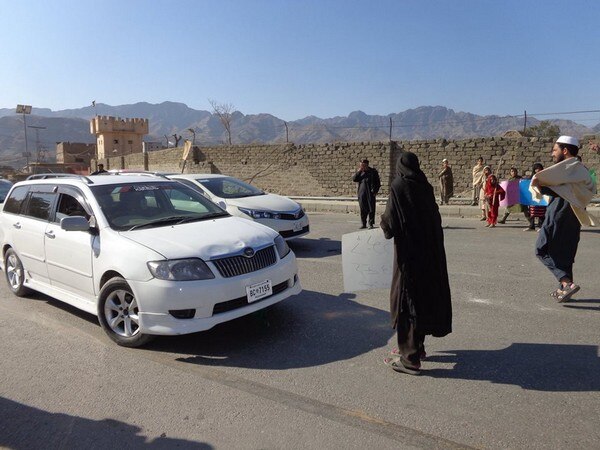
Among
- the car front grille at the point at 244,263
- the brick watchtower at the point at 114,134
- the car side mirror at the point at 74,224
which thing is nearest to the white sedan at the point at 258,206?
the car side mirror at the point at 74,224

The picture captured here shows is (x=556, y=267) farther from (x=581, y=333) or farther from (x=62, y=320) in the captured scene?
(x=62, y=320)

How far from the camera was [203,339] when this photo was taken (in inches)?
191

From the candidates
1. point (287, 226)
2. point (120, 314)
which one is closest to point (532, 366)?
point (120, 314)

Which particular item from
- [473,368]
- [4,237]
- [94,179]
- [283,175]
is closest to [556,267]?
[473,368]

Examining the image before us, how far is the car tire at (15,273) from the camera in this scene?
20.8 ft

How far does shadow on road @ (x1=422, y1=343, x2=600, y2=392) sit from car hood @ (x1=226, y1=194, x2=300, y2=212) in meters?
5.52

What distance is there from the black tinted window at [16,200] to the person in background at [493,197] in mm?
10076

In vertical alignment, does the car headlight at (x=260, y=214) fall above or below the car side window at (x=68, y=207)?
below

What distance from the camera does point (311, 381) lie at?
3850 mm

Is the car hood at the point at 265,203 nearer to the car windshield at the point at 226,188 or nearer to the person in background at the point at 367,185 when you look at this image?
the car windshield at the point at 226,188

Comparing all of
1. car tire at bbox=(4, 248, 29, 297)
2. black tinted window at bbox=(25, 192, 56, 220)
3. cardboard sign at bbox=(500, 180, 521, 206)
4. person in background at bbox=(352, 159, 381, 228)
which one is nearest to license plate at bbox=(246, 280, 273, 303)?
black tinted window at bbox=(25, 192, 56, 220)

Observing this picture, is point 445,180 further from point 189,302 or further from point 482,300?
point 189,302

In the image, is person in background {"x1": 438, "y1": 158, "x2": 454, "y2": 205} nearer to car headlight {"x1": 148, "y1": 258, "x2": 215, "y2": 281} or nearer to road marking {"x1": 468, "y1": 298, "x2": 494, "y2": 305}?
road marking {"x1": 468, "y1": 298, "x2": 494, "y2": 305}

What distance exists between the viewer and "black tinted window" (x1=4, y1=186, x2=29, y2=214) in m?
6.48
